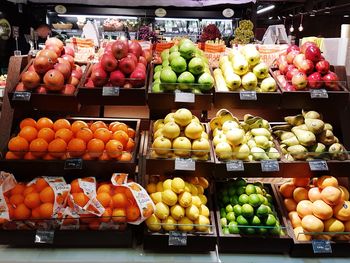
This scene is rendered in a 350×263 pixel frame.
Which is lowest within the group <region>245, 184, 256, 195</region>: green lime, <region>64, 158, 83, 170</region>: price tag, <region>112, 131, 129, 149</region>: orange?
<region>245, 184, 256, 195</region>: green lime

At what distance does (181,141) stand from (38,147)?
0.79m

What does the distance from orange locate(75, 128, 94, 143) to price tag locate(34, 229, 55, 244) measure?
521 mm

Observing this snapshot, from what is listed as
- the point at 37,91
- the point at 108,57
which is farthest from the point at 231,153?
the point at 37,91

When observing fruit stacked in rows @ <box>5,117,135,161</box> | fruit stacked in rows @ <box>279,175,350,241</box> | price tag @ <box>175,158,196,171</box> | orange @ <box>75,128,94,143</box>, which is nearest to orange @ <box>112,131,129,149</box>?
fruit stacked in rows @ <box>5,117,135,161</box>

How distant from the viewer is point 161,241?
1.81 meters

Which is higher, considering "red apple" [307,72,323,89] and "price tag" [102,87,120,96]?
"red apple" [307,72,323,89]

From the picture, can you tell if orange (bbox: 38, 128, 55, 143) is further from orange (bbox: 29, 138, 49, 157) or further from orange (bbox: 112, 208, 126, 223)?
orange (bbox: 112, 208, 126, 223)

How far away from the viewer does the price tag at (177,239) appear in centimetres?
179

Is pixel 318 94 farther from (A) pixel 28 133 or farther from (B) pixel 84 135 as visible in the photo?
(A) pixel 28 133

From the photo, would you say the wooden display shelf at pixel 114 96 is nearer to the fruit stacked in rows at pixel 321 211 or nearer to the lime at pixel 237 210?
the lime at pixel 237 210

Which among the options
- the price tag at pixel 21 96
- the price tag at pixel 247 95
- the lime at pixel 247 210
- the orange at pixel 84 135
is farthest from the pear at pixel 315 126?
the price tag at pixel 21 96

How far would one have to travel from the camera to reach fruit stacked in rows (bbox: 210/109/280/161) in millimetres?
1914

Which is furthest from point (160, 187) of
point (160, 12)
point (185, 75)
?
point (160, 12)

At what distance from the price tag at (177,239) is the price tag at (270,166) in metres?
0.56
